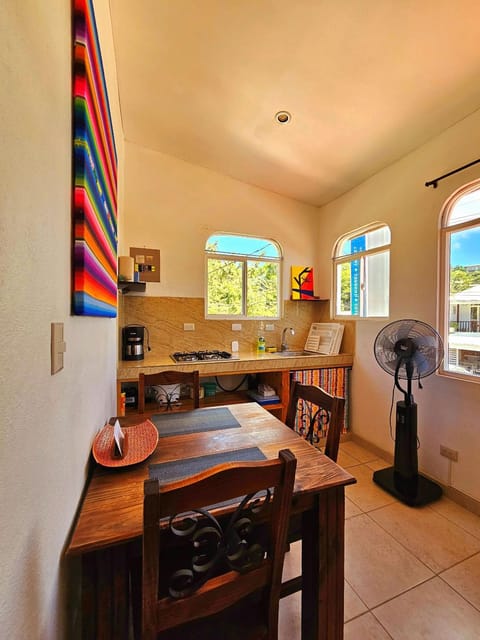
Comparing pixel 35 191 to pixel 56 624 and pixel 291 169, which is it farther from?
pixel 291 169

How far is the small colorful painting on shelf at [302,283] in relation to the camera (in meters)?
3.57

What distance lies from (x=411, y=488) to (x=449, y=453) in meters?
0.41

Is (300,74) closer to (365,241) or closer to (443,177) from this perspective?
(443,177)

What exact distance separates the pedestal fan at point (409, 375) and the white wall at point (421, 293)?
0.23 metres

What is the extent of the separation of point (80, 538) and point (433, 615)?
1701 millimetres

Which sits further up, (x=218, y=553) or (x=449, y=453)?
(x=218, y=553)

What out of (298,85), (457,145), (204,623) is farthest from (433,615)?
(298,85)

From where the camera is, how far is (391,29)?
1497 millimetres

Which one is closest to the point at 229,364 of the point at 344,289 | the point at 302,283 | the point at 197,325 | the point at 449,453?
the point at 197,325

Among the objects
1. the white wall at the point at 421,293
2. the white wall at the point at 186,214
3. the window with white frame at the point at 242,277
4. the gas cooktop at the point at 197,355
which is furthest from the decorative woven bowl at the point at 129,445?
the white wall at the point at 421,293

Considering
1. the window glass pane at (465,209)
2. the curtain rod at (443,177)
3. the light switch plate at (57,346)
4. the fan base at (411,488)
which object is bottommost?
the fan base at (411,488)

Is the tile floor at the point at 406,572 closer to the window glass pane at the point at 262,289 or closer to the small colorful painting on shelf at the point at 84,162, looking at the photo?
the small colorful painting on shelf at the point at 84,162

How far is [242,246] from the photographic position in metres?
3.44

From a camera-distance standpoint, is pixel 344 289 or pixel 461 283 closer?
pixel 461 283
